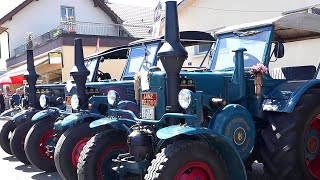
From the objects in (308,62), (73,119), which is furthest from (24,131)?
(308,62)

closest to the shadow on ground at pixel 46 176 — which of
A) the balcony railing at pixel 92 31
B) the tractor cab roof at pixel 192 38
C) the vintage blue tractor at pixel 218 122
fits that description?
the vintage blue tractor at pixel 218 122

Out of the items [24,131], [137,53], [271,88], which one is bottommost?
[24,131]

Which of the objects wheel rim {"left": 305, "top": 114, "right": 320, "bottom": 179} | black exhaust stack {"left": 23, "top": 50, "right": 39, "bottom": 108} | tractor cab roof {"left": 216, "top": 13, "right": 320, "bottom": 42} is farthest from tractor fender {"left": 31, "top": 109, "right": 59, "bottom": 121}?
wheel rim {"left": 305, "top": 114, "right": 320, "bottom": 179}

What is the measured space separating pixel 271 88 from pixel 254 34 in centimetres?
81

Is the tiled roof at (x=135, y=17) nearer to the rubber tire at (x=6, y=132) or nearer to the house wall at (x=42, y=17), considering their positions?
the house wall at (x=42, y=17)

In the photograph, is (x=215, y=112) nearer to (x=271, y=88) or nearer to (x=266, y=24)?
(x=271, y=88)

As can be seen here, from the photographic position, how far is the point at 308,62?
36.3 ft

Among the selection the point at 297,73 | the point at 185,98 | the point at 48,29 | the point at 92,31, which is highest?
the point at 48,29

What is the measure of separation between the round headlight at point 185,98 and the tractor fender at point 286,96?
137cm

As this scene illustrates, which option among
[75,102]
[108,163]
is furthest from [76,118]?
[108,163]

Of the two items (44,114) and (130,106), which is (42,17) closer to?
(44,114)

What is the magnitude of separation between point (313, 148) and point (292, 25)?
170cm

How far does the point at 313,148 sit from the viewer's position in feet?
17.3

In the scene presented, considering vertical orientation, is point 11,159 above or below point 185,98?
below
